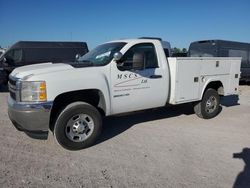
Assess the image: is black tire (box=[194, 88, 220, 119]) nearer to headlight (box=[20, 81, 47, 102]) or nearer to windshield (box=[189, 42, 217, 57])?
headlight (box=[20, 81, 47, 102])

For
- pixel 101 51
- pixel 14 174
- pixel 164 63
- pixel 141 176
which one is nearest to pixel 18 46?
pixel 101 51

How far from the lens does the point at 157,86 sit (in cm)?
554

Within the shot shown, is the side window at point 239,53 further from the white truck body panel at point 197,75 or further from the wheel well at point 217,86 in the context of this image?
the wheel well at point 217,86

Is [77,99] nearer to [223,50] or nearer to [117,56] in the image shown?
[117,56]

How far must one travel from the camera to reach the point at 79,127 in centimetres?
465

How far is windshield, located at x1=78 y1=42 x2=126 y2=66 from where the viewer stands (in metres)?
5.05

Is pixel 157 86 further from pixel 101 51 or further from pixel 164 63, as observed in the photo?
pixel 101 51

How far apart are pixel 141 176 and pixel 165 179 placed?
1.14 ft

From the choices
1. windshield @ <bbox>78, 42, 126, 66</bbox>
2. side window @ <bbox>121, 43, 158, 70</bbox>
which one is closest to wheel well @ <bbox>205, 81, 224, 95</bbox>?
side window @ <bbox>121, 43, 158, 70</bbox>

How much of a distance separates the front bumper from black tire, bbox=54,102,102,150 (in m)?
0.24

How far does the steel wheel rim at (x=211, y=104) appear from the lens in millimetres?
6789

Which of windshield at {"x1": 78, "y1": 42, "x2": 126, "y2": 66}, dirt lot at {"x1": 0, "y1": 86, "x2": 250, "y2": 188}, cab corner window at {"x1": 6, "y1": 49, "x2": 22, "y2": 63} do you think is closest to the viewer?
dirt lot at {"x1": 0, "y1": 86, "x2": 250, "y2": 188}

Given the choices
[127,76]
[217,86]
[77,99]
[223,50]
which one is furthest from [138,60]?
[223,50]

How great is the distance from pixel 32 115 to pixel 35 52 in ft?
31.4
